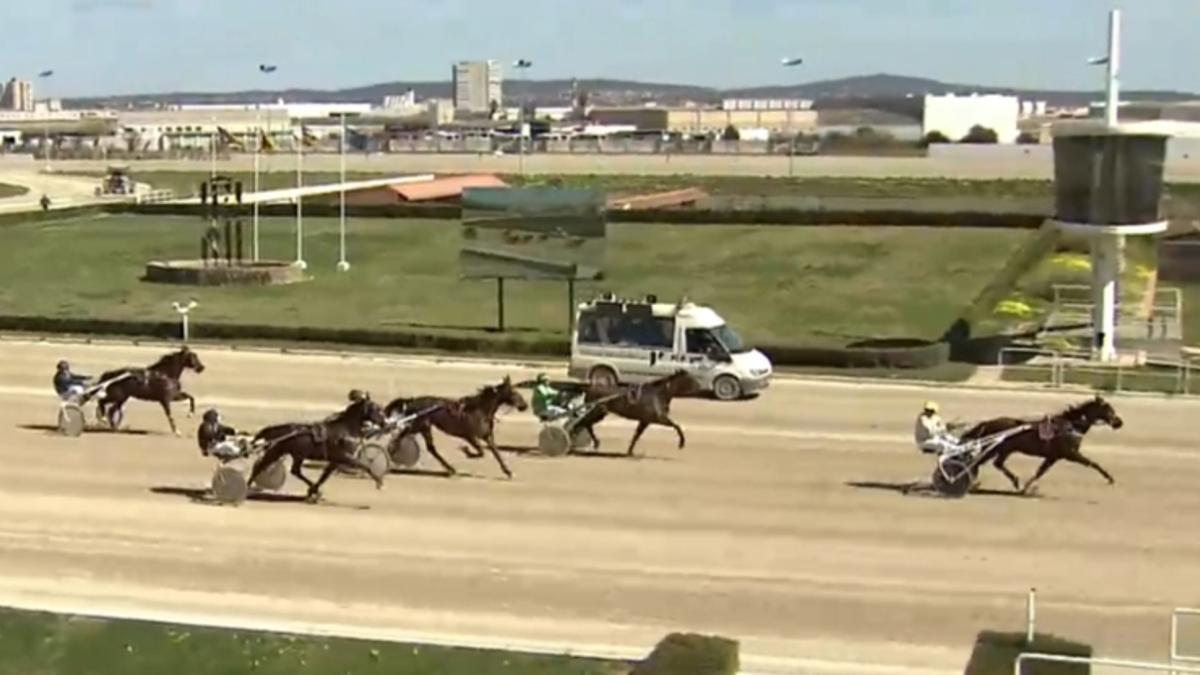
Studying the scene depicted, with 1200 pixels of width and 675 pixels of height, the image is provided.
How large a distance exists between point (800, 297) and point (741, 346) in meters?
15.2

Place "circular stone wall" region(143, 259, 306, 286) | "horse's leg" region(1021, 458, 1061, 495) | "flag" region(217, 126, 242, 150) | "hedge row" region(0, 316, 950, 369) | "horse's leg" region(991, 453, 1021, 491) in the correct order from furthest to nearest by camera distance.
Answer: "flag" region(217, 126, 242, 150) → "circular stone wall" region(143, 259, 306, 286) → "hedge row" region(0, 316, 950, 369) → "horse's leg" region(991, 453, 1021, 491) → "horse's leg" region(1021, 458, 1061, 495)

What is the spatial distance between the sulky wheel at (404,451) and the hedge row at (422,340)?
1160 cm

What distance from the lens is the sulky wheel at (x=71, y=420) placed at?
86.2 ft

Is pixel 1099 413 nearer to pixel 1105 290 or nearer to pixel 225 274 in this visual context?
pixel 1105 290

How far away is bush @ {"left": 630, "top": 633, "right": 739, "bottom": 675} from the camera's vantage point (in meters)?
12.3

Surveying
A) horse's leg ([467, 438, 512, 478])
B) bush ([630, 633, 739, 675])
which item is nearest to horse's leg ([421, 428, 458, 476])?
horse's leg ([467, 438, 512, 478])

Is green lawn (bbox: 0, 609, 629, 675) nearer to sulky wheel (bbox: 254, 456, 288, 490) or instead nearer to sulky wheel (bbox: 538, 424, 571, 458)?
sulky wheel (bbox: 254, 456, 288, 490)

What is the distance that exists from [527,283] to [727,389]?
1817 cm

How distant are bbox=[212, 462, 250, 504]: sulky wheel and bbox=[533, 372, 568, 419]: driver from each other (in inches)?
200

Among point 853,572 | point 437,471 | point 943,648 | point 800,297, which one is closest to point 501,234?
point 800,297

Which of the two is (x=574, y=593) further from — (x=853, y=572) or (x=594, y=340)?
(x=594, y=340)

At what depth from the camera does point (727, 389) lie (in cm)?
3048

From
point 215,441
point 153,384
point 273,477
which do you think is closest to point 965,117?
point 153,384

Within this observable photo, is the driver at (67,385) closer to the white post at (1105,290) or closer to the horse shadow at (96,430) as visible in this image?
the horse shadow at (96,430)
